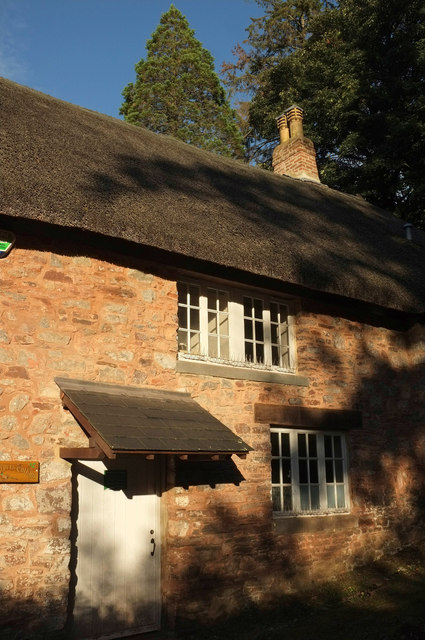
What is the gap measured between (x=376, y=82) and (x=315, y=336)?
1490 cm

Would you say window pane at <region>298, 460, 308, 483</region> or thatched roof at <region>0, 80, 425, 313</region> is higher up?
thatched roof at <region>0, 80, 425, 313</region>

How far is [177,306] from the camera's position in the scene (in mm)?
7461

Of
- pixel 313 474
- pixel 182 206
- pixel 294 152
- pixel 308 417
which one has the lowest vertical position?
pixel 313 474

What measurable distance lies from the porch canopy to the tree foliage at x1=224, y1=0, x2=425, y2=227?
47.8 feet

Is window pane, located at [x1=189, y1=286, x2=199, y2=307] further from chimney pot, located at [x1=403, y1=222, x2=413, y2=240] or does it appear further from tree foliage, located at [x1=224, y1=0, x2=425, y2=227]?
tree foliage, located at [x1=224, y1=0, x2=425, y2=227]

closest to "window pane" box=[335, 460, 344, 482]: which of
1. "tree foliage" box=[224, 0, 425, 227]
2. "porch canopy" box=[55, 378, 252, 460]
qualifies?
"porch canopy" box=[55, 378, 252, 460]

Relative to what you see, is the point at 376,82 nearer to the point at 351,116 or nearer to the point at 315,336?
the point at 351,116

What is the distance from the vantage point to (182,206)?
26.0 ft

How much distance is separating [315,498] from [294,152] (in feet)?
29.8

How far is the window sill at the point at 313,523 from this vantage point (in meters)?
7.62

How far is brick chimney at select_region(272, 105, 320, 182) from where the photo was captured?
14.2m

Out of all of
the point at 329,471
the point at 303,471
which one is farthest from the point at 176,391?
the point at 329,471

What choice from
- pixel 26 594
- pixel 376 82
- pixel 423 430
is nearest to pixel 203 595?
pixel 26 594

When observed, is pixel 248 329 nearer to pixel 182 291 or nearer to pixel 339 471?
pixel 182 291
